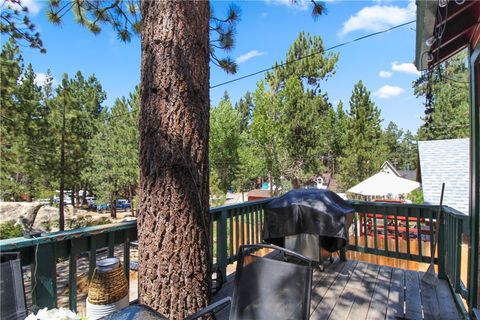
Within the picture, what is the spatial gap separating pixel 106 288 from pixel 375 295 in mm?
2541

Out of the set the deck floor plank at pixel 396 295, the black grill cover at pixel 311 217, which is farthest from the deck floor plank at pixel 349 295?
the black grill cover at pixel 311 217

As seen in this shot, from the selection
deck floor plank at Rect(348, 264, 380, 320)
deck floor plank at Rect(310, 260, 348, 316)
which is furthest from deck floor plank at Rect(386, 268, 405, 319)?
deck floor plank at Rect(310, 260, 348, 316)

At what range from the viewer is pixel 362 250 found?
392cm

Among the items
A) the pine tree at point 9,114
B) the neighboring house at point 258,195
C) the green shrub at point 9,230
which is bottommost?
the neighboring house at point 258,195

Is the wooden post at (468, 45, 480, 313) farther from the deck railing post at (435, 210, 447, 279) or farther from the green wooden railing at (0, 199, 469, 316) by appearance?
the deck railing post at (435, 210, 447, 279)

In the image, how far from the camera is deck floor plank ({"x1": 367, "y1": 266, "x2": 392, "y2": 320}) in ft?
8.02

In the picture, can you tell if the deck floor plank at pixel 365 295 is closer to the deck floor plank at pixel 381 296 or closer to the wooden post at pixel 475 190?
the deck floor plank at pixel 381 296

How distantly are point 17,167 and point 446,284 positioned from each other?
1168 cm

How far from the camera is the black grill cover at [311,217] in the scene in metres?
3.06

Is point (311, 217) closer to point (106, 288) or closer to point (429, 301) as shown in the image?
point (429, 301)

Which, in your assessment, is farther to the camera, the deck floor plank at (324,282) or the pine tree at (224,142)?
the pine tree at (224,142)

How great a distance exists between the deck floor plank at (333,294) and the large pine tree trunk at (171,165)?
109cm

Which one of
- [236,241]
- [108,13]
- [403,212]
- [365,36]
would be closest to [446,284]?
[403,212]

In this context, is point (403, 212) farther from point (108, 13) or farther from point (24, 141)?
point (24, 141)
